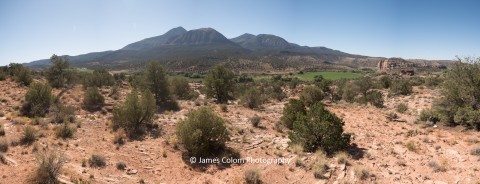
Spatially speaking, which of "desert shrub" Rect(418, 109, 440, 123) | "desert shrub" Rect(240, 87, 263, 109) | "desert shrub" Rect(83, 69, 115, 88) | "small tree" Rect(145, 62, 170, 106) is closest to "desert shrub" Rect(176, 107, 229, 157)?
"desert shrub" Rect(240, 87, 263, 109)

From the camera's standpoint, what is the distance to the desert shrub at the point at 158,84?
26.8 m

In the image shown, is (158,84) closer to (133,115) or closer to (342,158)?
(133,115)

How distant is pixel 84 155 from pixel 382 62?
171 metres

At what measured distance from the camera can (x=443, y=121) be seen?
17.0m

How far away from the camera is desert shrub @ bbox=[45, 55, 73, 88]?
100 feet

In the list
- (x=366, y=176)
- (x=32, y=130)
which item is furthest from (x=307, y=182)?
(x=32, y=130)

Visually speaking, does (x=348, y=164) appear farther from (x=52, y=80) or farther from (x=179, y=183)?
(x=52, y=80)

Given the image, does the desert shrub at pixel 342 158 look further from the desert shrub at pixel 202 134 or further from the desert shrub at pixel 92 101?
the desert shrub at pixel 92 101

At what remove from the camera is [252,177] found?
34.9 ft

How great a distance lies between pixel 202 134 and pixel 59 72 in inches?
1055

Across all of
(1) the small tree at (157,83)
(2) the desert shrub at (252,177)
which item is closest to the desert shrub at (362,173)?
(2) the desert shrub at (252,177)

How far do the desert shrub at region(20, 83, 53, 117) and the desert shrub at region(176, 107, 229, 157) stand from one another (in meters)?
10.4

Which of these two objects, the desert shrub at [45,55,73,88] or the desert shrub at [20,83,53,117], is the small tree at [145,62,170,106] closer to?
the desert shrub at [20,83,53,117]

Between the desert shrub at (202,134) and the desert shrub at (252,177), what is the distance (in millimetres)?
3226
